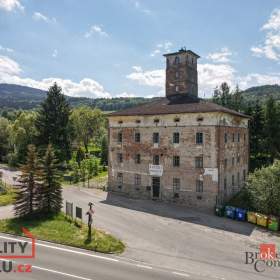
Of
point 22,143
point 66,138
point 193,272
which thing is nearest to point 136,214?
point 193,272

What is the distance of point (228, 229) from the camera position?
27.3 meters

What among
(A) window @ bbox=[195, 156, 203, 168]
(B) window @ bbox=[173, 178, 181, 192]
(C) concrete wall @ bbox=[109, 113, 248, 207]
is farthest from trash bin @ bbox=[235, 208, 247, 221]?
(B) window @ bbox=[173, 178, 181, 192]

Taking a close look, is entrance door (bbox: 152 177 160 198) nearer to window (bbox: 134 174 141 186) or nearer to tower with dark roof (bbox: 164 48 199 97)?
window (bbox: 134 174 141 186)

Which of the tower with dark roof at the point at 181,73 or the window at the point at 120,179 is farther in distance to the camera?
the tower with dark roof at the point at 181,73

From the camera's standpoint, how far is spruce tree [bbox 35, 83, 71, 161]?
57.1m

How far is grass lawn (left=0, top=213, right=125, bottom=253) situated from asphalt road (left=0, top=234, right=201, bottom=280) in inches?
40.9

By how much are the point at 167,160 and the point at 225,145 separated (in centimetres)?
670

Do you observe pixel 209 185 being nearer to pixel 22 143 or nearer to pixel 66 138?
pixel 66 138

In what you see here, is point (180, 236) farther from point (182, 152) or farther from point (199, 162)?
point (182, 152)

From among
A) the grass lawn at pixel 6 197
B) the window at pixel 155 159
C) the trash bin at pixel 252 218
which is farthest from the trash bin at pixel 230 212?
the grass lawn at pixel 6 197

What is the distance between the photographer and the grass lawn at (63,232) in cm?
2073

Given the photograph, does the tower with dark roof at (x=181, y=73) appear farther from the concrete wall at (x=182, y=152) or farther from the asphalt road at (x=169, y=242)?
the asphalt road at (x=169, y=242)

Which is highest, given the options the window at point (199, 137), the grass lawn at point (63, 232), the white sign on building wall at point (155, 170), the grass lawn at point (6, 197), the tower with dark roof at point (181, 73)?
the tower with dark roof at point (181, 73)

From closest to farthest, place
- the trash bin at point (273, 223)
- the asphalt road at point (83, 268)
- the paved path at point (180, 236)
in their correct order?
the asphalt road at point (83, 268)
the paved path at point (180, 236)
the trash bin at point (273, 223)
